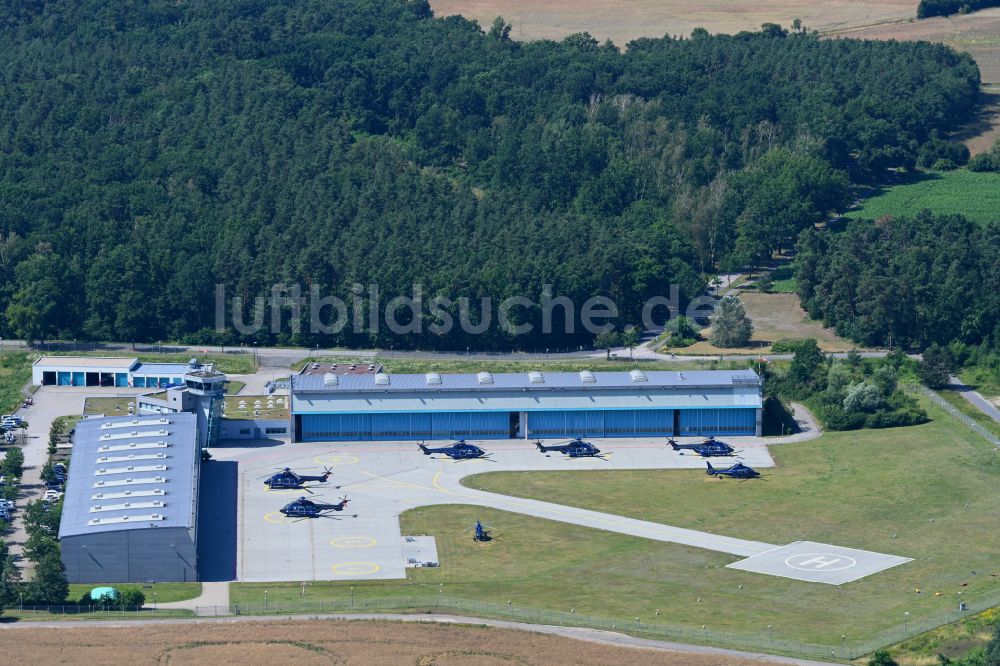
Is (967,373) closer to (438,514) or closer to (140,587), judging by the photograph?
(438,514)

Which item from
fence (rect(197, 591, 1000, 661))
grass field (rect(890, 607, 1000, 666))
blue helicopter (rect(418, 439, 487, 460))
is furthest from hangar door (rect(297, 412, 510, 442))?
grass field (rect(890, 607, 1000, 666))

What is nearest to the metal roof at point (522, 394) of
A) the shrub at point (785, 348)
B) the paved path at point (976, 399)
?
the paved path at point (976, 399)

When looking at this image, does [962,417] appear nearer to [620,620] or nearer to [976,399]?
[976,399]

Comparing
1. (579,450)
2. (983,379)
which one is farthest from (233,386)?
(983,379)

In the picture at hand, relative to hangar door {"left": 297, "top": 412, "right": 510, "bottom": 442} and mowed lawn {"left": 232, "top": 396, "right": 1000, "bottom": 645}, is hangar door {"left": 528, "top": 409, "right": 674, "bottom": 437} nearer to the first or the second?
hangar door {"left": 297, "top": 412, "right": 510, "bottom": 442}

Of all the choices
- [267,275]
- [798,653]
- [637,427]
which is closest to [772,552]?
[798,653]

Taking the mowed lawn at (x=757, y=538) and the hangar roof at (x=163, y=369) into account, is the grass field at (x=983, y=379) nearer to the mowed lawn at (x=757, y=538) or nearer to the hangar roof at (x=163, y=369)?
the mowed lawn at (x=757, y=538)

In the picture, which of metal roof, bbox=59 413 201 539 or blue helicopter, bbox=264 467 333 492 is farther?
blue helicopter, bbox=264 467 333 492
